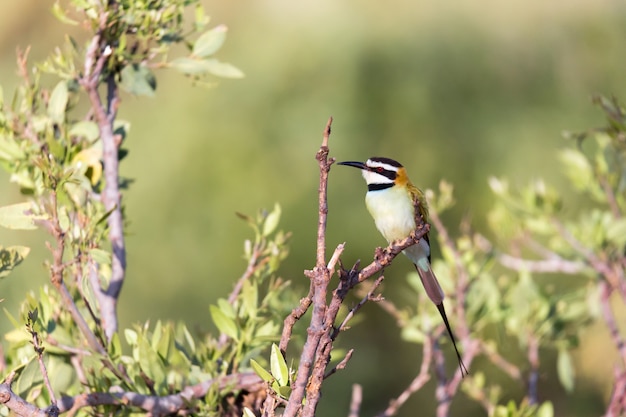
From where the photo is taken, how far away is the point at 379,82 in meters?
4.39

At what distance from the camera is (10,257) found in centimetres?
156

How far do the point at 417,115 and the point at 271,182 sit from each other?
2.63ft

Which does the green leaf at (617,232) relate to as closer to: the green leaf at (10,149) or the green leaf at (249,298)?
the green leaf at (249,298)

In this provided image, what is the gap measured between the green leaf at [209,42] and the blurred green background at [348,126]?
1.52m

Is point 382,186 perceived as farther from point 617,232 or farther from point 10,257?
point 10,257

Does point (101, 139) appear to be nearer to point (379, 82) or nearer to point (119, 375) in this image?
point (119, 375)

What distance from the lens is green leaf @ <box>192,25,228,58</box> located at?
6.75 feet

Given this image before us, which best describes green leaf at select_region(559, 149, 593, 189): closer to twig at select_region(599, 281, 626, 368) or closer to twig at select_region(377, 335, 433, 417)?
twig at select_region(599, 281, 626, 368)

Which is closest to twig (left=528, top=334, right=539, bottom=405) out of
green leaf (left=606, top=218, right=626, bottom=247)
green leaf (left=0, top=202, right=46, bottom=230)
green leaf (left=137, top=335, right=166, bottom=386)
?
green leaf (left=606, top=218, right=626, bottom=247)

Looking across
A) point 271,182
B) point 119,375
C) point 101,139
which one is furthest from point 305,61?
point 119,375

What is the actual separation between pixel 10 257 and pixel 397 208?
102 cm

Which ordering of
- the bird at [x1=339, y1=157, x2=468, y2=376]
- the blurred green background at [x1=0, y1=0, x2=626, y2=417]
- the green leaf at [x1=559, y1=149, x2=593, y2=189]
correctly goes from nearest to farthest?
1. the bird at [x1=339, y1=157, x2=468, y2=376]
2. the green leaf at [x1=559, y1=149, x2=593, y2=189]
3. the blurred green background at [x1=0, y1=0, x2=626, y2=417]

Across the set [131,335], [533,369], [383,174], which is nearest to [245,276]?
[131,335]

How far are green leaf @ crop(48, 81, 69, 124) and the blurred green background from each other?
59.7 inches
